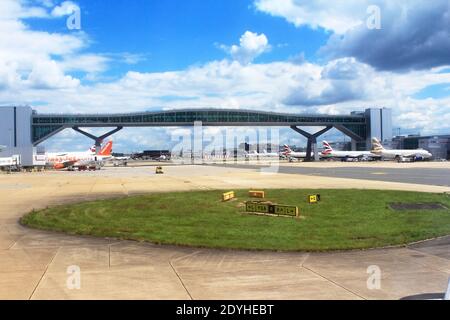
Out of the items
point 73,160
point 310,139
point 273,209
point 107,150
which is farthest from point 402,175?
point 310,139

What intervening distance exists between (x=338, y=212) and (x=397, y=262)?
9.63 m

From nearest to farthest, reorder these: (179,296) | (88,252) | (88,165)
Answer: (179,296), (88,252), (88,165)

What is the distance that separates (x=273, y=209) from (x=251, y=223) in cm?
220

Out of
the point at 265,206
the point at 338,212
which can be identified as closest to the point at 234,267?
the point at 265,206

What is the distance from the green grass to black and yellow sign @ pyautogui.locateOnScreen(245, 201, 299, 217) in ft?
1.77

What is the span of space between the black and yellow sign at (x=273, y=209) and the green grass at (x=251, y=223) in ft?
1.77

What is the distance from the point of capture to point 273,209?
827 inches

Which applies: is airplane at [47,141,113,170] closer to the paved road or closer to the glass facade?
the glass facade

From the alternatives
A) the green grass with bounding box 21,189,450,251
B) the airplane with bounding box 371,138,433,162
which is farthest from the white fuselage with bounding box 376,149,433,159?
the green grass with bounding box 21,189,450,251

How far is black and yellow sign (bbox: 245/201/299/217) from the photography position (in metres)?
20.5

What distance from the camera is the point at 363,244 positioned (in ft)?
48.2

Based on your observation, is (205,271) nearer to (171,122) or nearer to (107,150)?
(107,150)
